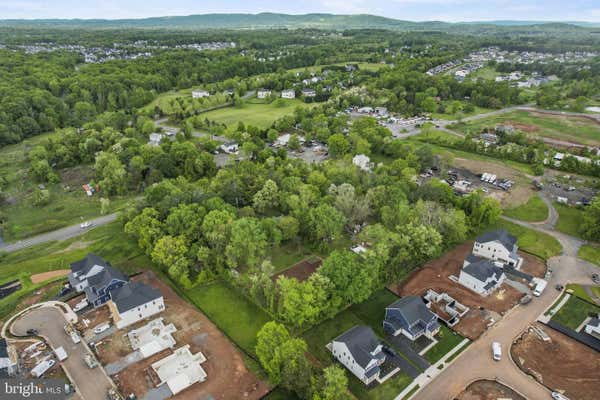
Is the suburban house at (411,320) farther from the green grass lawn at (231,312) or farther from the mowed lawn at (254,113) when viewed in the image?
the mowed lawn at (254,113)

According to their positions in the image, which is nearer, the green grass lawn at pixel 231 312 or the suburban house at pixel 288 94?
the green grass lawn at pixel 231 312

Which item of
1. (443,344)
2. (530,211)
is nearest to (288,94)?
(530,211)

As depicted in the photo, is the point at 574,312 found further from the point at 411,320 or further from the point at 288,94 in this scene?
the point at 288,94

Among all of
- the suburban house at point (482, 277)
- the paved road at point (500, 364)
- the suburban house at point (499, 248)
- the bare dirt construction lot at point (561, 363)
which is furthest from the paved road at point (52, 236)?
the bare dirt construction lot at point (561, 363)

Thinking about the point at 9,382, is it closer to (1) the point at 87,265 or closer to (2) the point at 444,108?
(1) the point at 87,265

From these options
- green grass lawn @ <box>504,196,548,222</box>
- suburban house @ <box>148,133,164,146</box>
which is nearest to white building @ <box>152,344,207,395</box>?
green grass lawn @ <box>504,196,548,222</box>

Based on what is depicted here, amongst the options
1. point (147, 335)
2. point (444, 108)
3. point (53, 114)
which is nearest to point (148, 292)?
point (147, 335)
